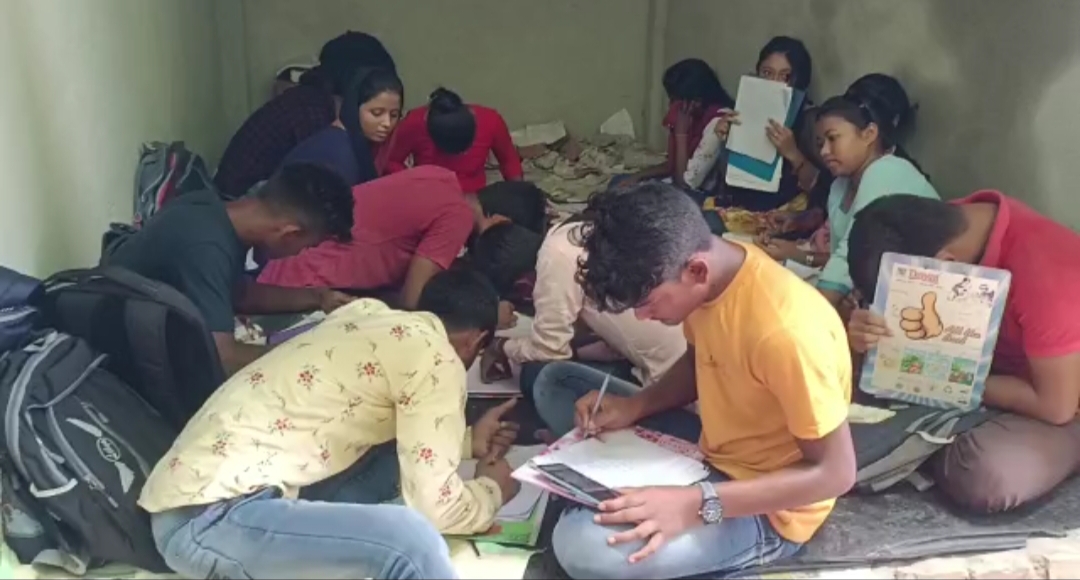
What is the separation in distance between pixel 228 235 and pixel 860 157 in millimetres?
1640

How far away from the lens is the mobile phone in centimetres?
175

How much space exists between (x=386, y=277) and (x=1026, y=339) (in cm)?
161

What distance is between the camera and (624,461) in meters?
1.86

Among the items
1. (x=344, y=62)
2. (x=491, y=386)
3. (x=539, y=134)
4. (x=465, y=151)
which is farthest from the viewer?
(x=539, y=134)

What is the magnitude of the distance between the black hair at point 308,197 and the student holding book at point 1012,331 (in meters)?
1.09

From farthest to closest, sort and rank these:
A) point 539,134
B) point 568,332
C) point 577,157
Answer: point 539,134 → point 577,157 → point 568,332

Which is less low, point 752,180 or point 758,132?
point 758,132

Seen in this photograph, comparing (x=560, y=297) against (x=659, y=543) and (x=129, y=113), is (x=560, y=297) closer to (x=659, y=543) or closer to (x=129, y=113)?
(x=659, y=543)

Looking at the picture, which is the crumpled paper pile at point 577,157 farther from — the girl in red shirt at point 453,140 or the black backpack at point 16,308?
the black backpack at point 16,308

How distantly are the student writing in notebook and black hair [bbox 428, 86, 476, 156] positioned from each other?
187cm


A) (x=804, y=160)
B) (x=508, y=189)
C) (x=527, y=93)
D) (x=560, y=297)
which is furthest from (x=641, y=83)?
(x=560, y=297)

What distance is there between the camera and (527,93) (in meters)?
5.20

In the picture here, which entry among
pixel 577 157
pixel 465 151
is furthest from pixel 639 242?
pixel 577 157

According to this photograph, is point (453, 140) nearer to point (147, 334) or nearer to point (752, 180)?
point (752, 180)
